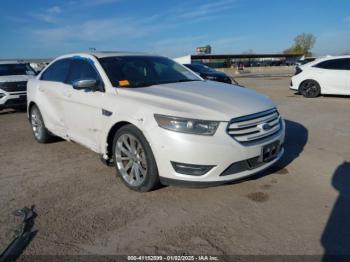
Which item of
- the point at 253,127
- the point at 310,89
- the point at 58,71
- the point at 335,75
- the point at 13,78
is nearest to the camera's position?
the point at 253,127

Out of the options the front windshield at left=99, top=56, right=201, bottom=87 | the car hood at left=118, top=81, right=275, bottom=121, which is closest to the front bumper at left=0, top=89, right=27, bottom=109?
the front windshield at left=99, top=56, right=201, bottom=87

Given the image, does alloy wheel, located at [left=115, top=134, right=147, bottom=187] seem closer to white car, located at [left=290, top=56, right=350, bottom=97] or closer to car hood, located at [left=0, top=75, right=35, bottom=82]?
car hood, located at [left=0, top=75, right=35, bottom=82]

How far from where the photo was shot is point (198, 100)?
3.60 m

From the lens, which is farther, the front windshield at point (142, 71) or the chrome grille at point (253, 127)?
the front windshield at point (142, 71)

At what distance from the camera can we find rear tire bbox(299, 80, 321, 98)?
11781 millimetres

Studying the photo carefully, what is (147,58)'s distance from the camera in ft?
16.4

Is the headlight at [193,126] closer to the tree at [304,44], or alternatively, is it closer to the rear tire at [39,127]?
the rear tire at [39,127]

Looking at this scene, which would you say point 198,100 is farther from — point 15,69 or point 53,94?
point 15,69

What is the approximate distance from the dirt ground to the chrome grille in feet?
2.21

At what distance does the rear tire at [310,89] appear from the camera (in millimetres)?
11781

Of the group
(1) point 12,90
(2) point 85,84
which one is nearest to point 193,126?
(2) point 85,84

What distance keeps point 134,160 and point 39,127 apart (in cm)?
303

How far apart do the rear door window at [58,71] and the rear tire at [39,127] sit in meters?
0.67

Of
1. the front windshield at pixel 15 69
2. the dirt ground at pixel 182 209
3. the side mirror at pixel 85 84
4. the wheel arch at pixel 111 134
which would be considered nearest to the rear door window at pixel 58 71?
the side mirror at pixel 85 84
